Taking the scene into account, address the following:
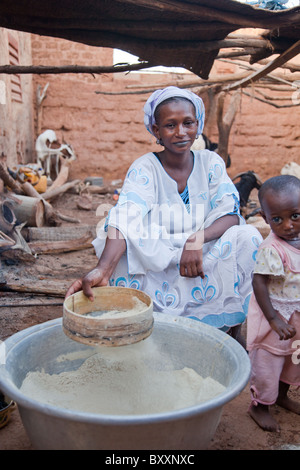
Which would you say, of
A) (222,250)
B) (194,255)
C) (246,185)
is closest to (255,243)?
(222,250)

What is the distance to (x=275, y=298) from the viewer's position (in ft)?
5.92

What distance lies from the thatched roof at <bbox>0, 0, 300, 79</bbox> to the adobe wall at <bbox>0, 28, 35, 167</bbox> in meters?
3.88

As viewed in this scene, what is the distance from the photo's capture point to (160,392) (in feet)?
5.22

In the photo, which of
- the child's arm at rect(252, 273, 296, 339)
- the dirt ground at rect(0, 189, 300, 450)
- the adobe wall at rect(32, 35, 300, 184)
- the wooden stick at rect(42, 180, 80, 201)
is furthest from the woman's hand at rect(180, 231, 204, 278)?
the adobe wall at rect(32, 35, 300, 184)

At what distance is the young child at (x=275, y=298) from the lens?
175cm

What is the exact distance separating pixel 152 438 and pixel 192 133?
1.60 meters

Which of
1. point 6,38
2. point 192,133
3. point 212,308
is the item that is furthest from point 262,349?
point 6,38

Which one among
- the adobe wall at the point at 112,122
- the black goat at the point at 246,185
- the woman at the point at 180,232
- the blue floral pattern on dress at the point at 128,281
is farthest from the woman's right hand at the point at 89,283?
the adobe wall at the point at 112,122

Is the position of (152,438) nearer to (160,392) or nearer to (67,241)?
(160,392)

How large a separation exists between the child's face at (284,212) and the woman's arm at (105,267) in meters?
0.71

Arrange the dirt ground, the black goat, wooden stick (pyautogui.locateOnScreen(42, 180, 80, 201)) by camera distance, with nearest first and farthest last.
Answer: the dirt ground < the black goat < wooden stick (pyautogui.locateOnScreen(42, 180, 80, 201))

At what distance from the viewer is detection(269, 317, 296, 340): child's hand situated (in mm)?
1708

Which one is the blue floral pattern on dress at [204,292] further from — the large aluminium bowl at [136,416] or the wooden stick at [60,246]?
the wooden stick at [60,246]

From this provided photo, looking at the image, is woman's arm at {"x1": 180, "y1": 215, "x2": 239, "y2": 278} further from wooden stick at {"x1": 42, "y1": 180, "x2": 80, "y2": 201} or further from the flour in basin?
wooden stick at {"x1": 42, "y1": 180, "x2": 80, "y2": 201}
